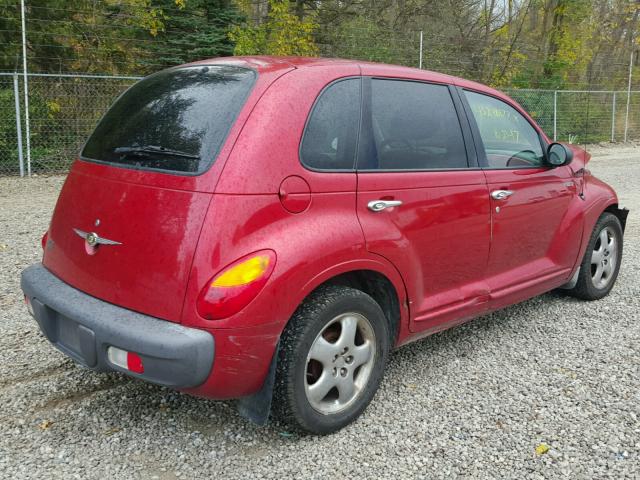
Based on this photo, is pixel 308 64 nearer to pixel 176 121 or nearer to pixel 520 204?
pixel 176 121

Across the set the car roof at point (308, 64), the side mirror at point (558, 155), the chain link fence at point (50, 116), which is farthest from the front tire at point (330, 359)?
the chain link fence at point (50, 116)

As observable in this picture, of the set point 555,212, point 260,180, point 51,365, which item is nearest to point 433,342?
point 555,212

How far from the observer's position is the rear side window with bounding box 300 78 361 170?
110 inches

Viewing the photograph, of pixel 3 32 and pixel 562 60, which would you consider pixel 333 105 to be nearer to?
pixel 3 32

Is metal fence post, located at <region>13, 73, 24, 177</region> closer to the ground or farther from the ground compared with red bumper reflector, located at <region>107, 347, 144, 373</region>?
farther from the ground

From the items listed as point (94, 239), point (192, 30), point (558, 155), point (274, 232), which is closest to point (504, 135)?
point (558, 155)

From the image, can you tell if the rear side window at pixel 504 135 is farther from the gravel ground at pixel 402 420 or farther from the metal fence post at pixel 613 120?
the metal fence post at pixel 613 120

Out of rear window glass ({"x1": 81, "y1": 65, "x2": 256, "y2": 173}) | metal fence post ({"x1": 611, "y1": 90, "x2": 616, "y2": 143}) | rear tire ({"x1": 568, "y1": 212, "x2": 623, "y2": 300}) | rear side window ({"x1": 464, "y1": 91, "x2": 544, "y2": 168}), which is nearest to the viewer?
rear window glass ({"x1": 81, "y1": 65, "x2": 256, "y2": 173})

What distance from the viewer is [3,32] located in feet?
37.5

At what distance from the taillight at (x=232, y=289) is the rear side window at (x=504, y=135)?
1895 millimetres

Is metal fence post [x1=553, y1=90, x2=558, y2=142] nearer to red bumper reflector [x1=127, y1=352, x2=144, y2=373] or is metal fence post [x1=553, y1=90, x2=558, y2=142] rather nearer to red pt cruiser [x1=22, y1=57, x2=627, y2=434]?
red pt cruiser [x1=22, y1=57, x2=627, y2=434]

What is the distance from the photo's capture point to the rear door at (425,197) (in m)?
3.03

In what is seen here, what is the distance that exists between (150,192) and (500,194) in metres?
2.12

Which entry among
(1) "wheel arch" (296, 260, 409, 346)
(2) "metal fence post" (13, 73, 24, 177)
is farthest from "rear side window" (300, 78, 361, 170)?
(2) "metal fence post" (13, 73, 24, 177)
